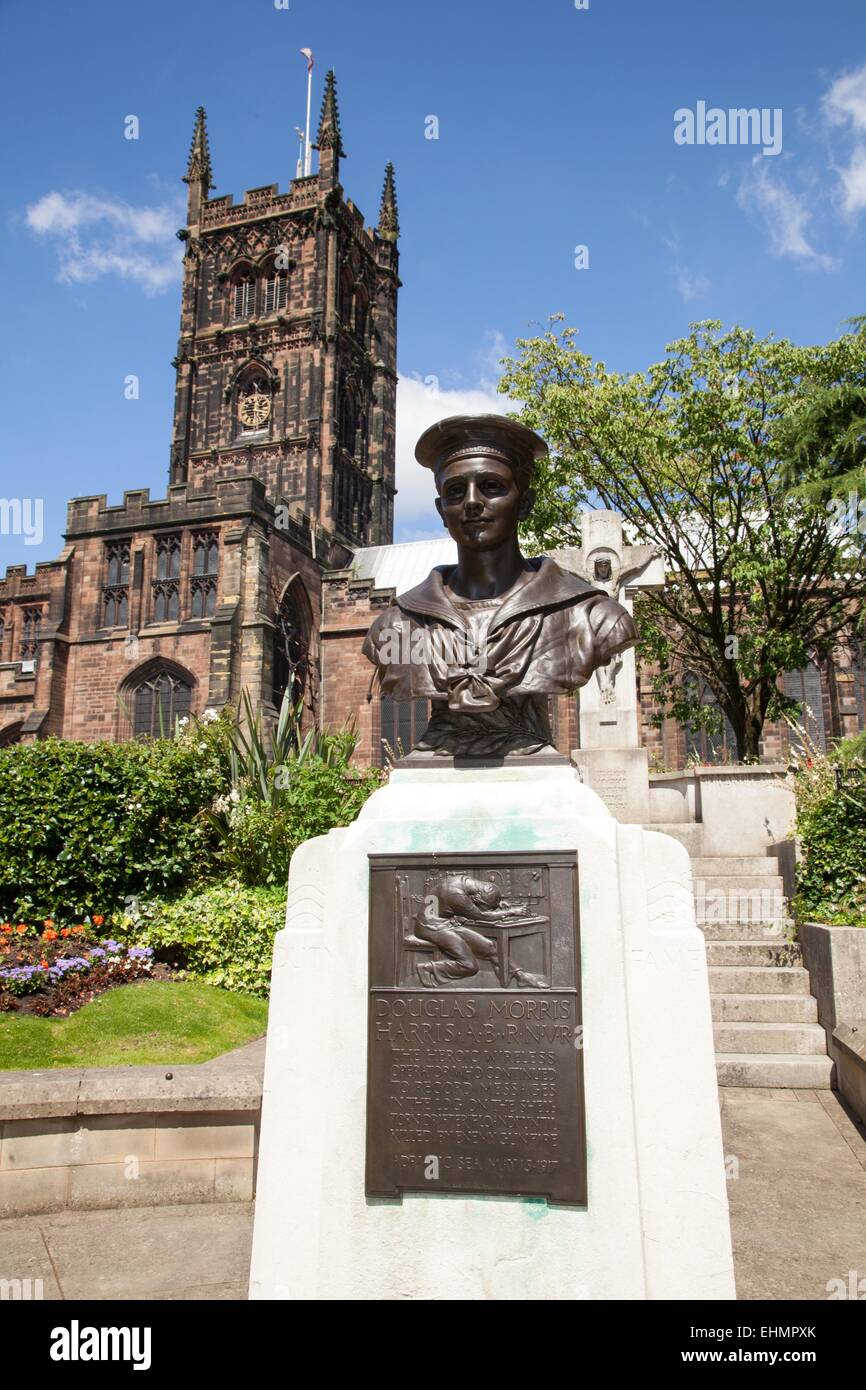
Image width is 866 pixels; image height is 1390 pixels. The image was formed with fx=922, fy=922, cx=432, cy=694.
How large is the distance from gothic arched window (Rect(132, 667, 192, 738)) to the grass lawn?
29.5m

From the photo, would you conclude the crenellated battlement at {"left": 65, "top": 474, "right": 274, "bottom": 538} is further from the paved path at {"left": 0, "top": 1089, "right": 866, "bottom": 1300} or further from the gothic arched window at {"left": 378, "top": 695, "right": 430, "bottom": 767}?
the paved path at {"left": 0, "top": 1089, "right": 866, "bottom": 1300}

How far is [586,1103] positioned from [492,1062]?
358 millimetres

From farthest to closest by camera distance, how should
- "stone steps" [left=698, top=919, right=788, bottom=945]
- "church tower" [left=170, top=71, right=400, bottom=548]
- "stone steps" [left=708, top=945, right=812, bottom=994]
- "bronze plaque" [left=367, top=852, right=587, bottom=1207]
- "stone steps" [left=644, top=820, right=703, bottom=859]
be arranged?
"church tower" [left=170, top=71, right=400, bottom=548] < "stone steps" [left=644, top=820, right=703, bottom=859] < "stone steps" [left=698, top=919, right=788, bottom=945] < "stone steps" [left=708, top=945, right=812, bottom=994] < "bronze plaque" [left=367, top=852, right=587, bottom=1207]

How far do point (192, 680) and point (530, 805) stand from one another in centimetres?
3422

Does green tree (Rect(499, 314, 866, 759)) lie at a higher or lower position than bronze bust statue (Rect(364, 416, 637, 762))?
higher

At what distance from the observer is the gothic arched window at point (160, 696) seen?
36156mm

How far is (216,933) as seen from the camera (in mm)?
8953

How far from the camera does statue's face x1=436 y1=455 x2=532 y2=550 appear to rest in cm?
399

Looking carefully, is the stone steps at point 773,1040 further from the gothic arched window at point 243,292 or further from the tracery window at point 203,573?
the gothic arched window at point 243,292

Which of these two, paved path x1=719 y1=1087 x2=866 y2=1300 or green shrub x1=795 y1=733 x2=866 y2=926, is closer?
paved path x1=719 y1=1087 x2=866 y2=1300

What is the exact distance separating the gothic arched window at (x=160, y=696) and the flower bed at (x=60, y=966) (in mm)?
27828

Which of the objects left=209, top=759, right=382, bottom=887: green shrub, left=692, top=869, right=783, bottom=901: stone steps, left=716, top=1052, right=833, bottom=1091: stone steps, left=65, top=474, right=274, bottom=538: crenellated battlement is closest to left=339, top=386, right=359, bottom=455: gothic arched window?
left=65, top=474, right=274, bottom=538: crenellated battlement

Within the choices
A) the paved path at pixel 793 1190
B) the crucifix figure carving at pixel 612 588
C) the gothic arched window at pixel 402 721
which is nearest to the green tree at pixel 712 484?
the crucifix figure carving at pixel 612 588

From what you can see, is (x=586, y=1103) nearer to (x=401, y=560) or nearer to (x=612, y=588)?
(x=612, y=588)
